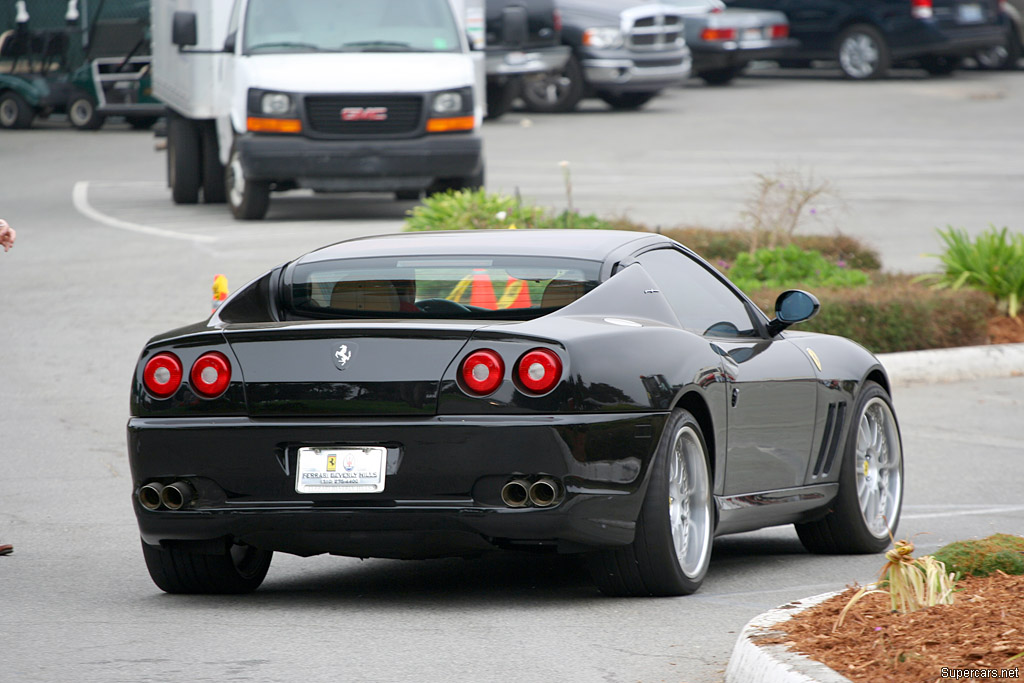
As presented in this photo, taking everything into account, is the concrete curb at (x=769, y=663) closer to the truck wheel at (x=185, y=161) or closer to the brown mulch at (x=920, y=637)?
the brown mulch at (x=920, y=637)

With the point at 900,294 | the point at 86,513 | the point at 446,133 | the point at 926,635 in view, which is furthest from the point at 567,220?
the point at 926,635

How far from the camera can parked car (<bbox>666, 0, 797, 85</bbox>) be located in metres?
36.2

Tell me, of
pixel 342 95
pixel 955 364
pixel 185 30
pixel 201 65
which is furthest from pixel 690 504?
pixel 201 65

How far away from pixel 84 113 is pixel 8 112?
131 centimetres

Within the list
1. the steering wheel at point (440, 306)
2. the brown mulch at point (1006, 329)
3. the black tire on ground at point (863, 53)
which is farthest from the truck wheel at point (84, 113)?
the steering wheel at point (440, 306)

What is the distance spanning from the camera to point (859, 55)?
3781 cm

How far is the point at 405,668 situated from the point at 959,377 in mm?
8305

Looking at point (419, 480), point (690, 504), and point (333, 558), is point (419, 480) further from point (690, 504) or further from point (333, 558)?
point (333, 558)

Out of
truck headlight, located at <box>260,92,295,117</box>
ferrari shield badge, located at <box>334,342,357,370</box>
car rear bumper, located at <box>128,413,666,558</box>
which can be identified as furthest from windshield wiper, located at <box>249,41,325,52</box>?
ferrari shield badge, located at <box>334,342,357,370</box>

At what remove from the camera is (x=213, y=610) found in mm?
6414

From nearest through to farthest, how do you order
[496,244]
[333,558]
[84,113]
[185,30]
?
[496,244]
[333,558]
[185,30]
[84,113]

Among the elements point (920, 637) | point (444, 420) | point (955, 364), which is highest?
point (444, 420)

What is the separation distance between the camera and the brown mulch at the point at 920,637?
4547 mm

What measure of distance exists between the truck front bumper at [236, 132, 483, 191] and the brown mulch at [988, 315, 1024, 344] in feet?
21.6
